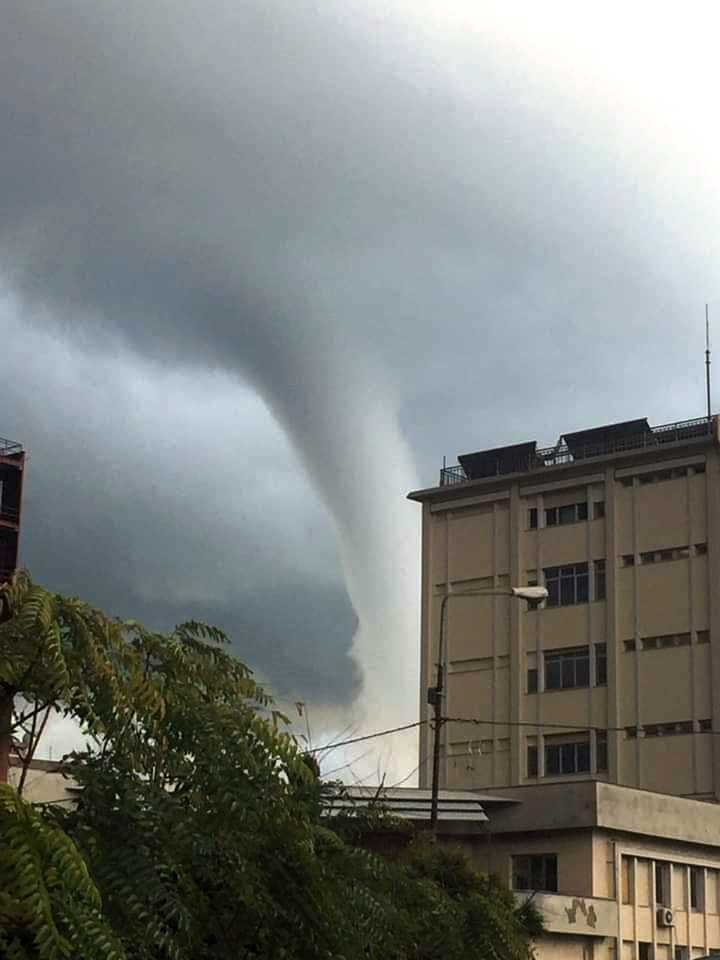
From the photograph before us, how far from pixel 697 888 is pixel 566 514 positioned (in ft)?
123

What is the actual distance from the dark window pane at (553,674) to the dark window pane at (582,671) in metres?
1.04

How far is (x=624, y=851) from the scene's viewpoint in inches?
2173

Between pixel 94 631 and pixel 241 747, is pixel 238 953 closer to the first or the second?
pixel 241 747

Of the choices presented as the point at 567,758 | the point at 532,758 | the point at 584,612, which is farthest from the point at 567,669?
the point at 532,758

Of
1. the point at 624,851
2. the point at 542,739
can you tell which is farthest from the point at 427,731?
the point at 624,851

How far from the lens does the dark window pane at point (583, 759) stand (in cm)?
8888

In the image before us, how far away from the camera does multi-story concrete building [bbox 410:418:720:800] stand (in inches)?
3438

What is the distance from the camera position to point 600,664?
299ft

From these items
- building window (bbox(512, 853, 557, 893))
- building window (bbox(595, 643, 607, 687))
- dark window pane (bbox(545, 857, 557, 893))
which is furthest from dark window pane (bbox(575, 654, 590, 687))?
dark window pane (bbox(545, 857, 557, 893))

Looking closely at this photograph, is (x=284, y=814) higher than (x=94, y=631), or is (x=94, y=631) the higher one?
(x=94, y=631)

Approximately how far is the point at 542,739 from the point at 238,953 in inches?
3247

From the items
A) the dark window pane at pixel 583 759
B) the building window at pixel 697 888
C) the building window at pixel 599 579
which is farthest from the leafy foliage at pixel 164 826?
the building window at pixel 599 579

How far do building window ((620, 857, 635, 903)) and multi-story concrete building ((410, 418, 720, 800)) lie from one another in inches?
1152

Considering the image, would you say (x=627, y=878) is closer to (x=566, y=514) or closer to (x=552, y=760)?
(x=552, y=760)
